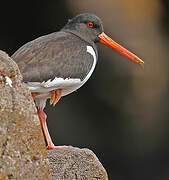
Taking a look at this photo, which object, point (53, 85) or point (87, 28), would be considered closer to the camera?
point (53, 85)

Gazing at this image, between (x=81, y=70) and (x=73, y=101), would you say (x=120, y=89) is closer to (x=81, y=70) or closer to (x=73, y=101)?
(x=73, y=101)

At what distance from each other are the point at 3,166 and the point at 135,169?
7.44m

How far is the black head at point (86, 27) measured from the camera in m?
4.34

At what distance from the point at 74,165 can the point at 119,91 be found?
542cm

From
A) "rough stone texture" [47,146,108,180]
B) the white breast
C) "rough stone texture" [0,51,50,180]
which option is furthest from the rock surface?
the white breast

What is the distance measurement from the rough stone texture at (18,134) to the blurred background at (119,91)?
5888 mm

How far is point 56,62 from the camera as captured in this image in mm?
3625

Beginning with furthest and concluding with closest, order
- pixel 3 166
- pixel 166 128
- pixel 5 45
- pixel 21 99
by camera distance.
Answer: pixel 166 128 → pixel 5 45 → pixel 21 99 → pixel 3 166

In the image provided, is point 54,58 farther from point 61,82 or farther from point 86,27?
point 86,27

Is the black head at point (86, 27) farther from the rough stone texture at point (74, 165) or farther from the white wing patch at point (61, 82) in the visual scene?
the rough stone texture at point (74, 165)

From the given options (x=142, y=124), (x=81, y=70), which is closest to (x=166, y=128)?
Result: (x=142, y=124)

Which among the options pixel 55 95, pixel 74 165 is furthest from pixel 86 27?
pixel 74 165

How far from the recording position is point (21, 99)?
2.15 meters

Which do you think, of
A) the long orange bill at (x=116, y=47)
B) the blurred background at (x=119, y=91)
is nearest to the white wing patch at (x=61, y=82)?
the long orange bill at (x=116, y=47)
